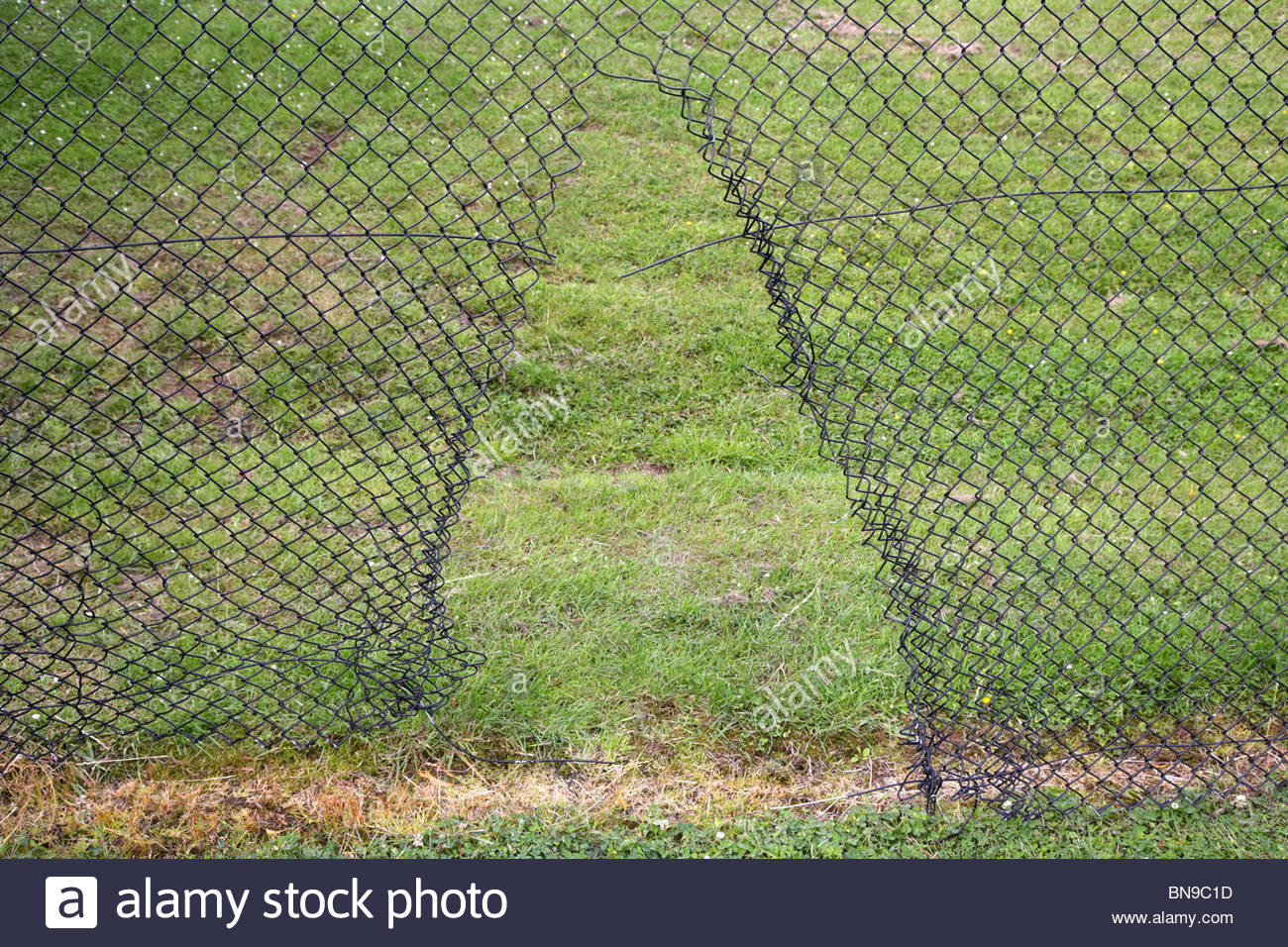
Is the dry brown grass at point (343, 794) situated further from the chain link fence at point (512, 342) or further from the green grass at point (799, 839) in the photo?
the chain link fence at point (512, 342)

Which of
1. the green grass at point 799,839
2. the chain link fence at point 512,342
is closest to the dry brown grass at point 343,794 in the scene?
the green grass at point 799,839

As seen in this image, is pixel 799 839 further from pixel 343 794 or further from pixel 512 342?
pixel 512 342

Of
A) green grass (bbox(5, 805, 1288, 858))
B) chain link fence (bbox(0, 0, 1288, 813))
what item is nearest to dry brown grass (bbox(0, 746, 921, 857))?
green grass (bbox(5, 805, 1288, 858))

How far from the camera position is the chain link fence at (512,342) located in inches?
116

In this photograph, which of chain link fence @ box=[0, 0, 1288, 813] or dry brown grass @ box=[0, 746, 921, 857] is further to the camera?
chain link fence @ box=[0, 0, 1288, 813]

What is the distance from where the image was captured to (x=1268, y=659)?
128 inches

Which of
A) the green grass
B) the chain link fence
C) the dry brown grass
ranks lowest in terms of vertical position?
the green grass

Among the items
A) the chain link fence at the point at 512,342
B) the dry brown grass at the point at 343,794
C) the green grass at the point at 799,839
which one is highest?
the chain link fence at the point at 512,342

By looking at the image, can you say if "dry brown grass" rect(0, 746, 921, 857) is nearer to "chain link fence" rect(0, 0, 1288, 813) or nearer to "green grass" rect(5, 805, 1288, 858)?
"green grass" rect(5, 805, 1288, 858)

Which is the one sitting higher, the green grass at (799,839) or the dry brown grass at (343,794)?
the dry brown grass at (343,794)

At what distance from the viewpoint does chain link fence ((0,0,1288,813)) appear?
2949 millimetres

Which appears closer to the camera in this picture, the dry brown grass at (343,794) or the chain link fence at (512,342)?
the dry brown grass at (343,794)

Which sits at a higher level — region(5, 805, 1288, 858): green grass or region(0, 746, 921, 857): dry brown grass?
region(0, 746, 921, 857): dry brown grass

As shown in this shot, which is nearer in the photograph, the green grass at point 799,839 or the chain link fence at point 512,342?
the green grass at point 799,839
